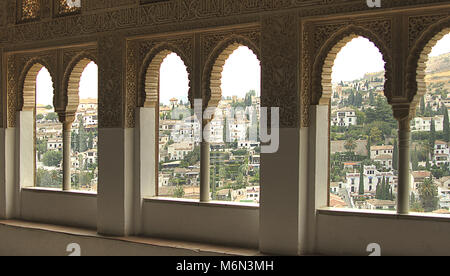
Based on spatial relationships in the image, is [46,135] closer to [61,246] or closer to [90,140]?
[90,140]

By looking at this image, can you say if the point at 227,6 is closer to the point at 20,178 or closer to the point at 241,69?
the point at 241,69

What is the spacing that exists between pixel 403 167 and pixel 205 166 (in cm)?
230

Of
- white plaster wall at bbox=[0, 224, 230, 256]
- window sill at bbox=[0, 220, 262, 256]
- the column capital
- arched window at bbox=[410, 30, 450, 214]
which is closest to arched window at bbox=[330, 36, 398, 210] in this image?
arched window at bbox=[410, 30, 450, 214]

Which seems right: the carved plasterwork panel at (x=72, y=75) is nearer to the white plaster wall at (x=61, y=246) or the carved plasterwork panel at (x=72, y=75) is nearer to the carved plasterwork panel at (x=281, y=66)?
the white plaster wall at (x=61, y=246)

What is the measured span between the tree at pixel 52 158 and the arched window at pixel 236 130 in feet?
8.88

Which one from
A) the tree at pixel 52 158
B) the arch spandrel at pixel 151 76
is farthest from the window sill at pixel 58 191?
the arch spandrel at pixel 151 76

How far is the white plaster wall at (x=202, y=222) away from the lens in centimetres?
658

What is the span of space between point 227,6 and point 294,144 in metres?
1.71

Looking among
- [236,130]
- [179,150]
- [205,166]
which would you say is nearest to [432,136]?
[236,130]

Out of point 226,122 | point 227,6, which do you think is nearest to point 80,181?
point 226,122

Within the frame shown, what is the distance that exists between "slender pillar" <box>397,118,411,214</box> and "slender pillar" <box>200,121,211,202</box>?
7.35 feet

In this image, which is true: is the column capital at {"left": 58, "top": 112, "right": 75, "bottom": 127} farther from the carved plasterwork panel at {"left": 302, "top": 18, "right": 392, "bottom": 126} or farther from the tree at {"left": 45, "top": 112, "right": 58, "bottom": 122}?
the carved plasterwork panel at {"left": 302, "top": 18, "right": 392, "bottom": 126}

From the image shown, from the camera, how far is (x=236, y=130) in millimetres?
6836

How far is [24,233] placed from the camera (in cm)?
805
